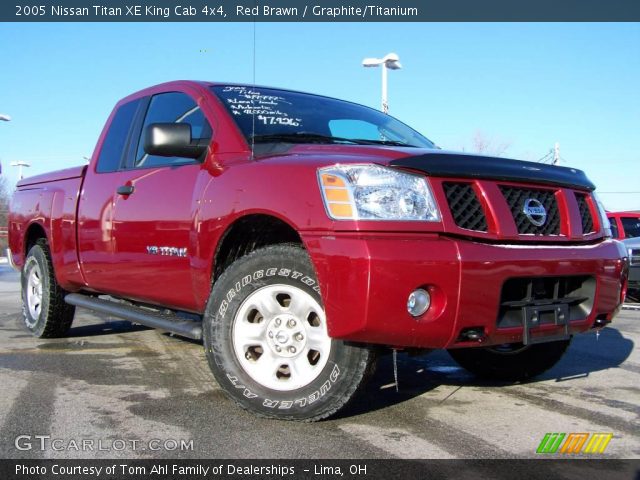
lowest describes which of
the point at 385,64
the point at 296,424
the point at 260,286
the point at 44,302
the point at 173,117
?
the point at 296,424

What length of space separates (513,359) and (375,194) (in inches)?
74.6

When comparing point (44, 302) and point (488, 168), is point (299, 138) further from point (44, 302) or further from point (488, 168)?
point (44, 302)

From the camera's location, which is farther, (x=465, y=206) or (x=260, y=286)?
(x=260, y=286)

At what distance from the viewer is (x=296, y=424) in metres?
3.11

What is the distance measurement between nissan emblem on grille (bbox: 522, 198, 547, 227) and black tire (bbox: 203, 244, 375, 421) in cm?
102

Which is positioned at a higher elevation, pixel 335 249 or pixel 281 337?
pixel 335 249

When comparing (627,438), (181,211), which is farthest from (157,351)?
(627,438)

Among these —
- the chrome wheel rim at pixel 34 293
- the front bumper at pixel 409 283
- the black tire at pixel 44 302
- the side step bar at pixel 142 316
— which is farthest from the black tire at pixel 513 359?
the chrome wheel rim at pixel 34 293

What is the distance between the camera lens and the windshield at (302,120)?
150 inches

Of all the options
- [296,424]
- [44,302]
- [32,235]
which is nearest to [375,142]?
[296,424]

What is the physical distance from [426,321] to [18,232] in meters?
4.66

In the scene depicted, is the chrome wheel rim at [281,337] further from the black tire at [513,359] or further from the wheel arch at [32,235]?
the wheel arch at [32,235]

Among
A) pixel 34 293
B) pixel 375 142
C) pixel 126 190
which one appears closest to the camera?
pixel 375 142

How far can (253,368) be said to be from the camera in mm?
3197
